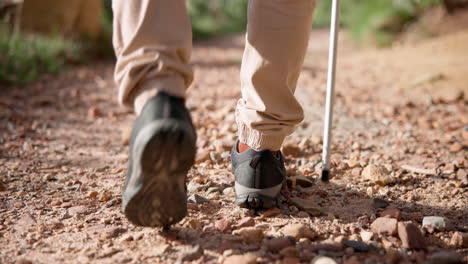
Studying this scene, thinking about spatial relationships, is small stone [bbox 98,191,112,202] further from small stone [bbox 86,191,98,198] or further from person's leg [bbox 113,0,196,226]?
person's leg [bbox 113,0,196,226]

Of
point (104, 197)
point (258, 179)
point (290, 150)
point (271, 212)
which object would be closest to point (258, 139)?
point (258, 179)

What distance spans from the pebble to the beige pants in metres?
0.38

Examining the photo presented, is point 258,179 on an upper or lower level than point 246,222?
upper

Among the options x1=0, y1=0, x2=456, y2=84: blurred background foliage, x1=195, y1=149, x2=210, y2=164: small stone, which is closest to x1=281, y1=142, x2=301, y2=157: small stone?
x1=195, y1=149, x2=210, y2=164: small stone

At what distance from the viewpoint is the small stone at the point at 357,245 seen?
4.01 feet

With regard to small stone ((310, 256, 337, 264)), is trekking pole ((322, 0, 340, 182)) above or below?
above

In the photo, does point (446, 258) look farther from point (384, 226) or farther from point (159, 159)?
point (159, 159)

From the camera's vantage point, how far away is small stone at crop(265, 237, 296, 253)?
1216 millimetres

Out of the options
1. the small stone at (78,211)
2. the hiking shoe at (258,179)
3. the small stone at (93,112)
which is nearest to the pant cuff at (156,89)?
the hiking shoe at (258,179)

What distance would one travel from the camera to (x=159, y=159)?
1052 mm

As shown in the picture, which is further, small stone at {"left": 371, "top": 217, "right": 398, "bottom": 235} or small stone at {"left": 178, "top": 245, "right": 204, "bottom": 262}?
small stone at {"left": 371, "top": 217, "right": 398, "bottom": 235}

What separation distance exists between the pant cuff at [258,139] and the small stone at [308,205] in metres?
0.19

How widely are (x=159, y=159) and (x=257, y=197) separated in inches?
18.9

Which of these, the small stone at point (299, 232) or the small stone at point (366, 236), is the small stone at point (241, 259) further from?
the small stone at point (366, 236)
